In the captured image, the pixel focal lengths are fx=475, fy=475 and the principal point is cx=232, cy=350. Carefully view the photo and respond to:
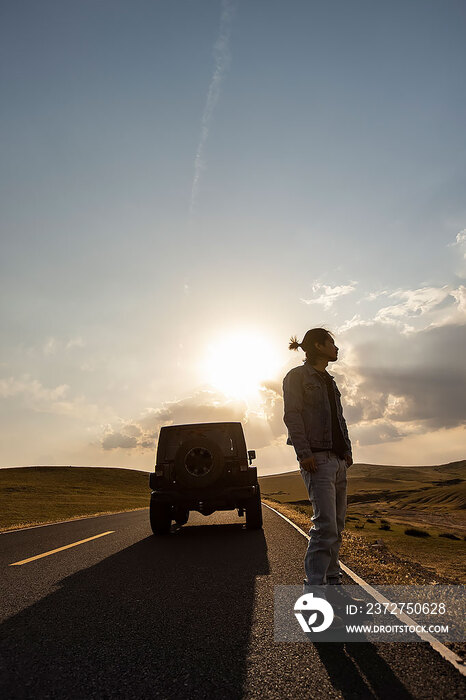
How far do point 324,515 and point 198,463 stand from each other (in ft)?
18.3

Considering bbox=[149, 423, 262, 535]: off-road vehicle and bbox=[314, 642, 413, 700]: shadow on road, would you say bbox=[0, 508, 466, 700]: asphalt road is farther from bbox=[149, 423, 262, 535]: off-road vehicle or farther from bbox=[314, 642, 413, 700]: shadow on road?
bbox=[149, 423, 262, 535]: off-road vehicle

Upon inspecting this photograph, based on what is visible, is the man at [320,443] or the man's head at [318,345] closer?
the man at [320,443]

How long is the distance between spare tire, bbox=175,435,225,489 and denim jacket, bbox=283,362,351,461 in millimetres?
5138

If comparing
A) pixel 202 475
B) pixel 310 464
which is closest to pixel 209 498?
pixel 202 475

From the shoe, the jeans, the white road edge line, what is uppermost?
the jeans

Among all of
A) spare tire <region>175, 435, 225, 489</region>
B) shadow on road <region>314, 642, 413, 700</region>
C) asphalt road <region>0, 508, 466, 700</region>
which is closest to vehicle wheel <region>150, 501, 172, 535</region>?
spare tire <region>175, 435, 225, 489</region>

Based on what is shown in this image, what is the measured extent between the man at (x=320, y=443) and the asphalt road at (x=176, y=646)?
71cm

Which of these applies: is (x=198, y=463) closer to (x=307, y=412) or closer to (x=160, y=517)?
(x=160, y=517)

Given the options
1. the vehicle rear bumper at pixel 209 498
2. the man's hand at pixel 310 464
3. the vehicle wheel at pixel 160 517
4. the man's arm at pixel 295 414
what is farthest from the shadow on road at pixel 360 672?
the vehicle wheel at pixel 160 517

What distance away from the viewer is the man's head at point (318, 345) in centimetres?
481

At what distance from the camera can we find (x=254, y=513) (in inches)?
413

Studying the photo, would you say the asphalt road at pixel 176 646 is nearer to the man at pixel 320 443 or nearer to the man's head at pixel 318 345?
the man at pixel 320 443

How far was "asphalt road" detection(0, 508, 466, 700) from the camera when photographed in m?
2.66

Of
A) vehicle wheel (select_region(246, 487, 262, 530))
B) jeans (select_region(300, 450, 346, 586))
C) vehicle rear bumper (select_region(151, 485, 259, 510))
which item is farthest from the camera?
vehicle wheel (select_region(246, 487, 262, 530))
